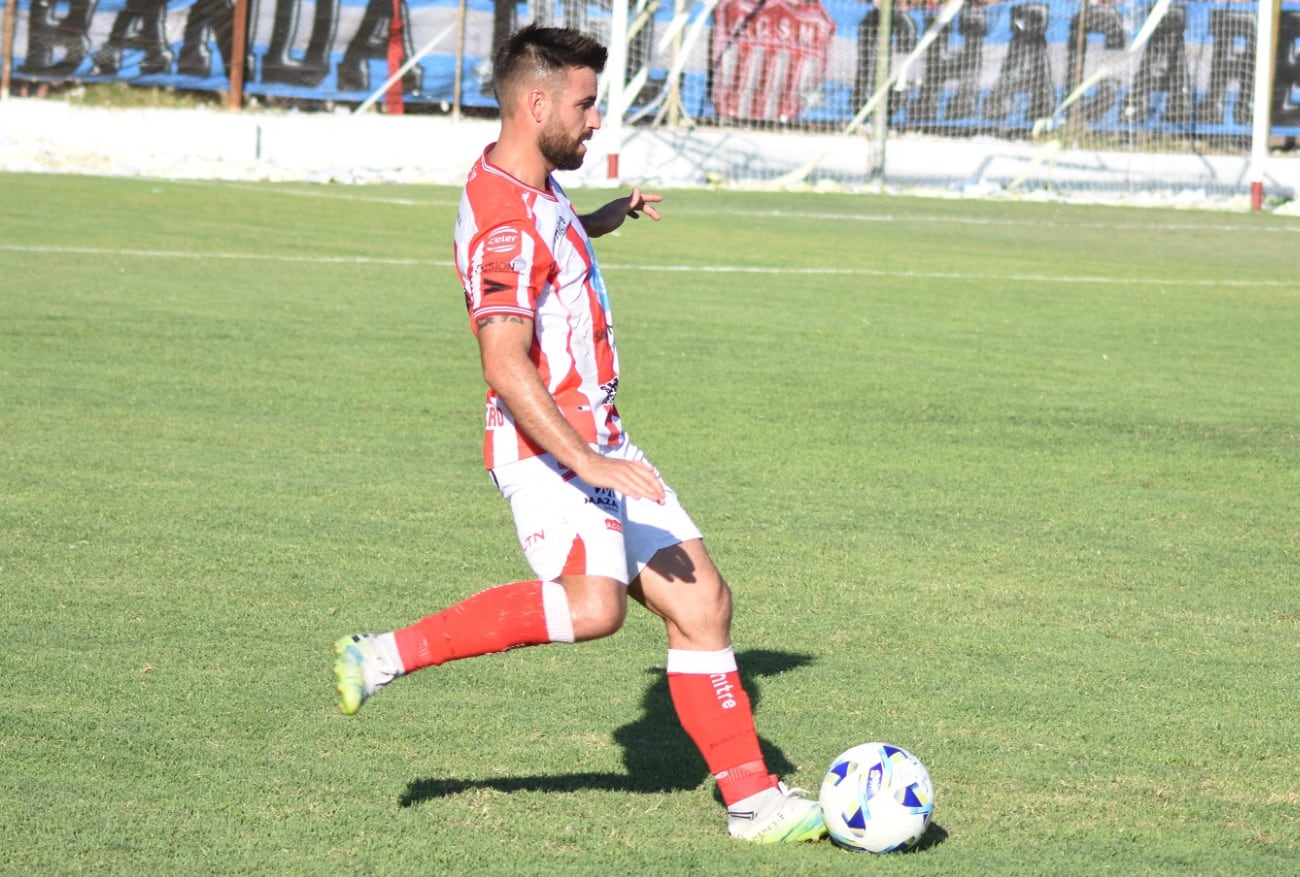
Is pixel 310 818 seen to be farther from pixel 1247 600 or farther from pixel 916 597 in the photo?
pixel 1247 600

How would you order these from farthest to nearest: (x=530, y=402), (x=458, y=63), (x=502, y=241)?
(x=458, y=63)
(x=502, y=241)
(x=530, y=402)

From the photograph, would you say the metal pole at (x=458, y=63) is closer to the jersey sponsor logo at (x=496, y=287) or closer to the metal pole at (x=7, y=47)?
the metal pole at (x=7, y=47)

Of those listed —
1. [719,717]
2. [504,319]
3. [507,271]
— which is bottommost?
[719,717]

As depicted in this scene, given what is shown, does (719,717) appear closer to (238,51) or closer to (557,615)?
(557,615)

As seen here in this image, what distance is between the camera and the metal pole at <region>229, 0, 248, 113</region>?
3170 centimetres

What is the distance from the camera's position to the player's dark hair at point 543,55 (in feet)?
14.0

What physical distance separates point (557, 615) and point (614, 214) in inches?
59.7

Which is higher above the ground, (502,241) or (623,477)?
(502,241)

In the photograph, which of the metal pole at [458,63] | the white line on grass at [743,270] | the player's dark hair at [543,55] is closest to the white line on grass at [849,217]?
the metal pole at [458,63]

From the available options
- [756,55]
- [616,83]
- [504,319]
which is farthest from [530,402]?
[756,55]

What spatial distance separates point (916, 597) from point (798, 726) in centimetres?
161

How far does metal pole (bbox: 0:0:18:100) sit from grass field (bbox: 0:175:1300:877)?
54.3ft

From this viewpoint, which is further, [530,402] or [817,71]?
[817,71]

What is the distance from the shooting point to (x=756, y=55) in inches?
1261
